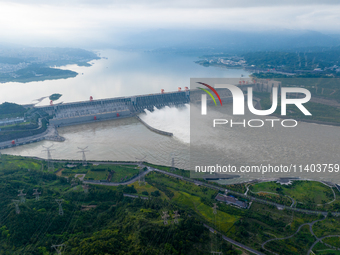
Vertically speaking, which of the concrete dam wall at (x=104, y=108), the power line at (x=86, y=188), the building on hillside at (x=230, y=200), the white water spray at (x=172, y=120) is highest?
the concrete dam wall at (x=104, y=108)

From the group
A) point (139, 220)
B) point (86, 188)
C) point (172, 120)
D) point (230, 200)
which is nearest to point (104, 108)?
point (172, 120)

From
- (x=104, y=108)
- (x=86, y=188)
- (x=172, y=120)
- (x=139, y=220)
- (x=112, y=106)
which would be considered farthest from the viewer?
(x=112, y=106)

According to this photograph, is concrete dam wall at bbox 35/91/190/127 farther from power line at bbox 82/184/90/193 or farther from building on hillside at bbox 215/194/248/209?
building on hillside at bbox 215/194/248/209

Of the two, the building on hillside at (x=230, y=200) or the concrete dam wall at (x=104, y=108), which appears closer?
the building on hillside at (x=230, y=200)

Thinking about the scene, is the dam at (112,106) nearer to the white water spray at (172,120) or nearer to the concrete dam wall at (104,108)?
the concrete dam wall at (104,108)

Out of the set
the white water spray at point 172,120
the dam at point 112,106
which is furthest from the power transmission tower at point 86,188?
the dam at point 112,106

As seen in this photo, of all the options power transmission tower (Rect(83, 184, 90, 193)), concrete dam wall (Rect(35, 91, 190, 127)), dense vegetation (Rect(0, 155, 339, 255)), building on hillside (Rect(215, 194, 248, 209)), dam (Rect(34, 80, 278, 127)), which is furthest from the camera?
dam (Rect(34, 80, 278, 127))

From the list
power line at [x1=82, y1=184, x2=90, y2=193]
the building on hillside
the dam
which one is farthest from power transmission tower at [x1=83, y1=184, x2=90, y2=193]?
the dam

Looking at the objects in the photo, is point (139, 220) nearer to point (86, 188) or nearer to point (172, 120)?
point (86, 188)

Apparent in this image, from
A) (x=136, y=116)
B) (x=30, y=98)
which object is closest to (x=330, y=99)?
(x=136, y=116)

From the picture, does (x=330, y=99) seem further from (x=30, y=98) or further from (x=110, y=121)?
(x=30, y=98)

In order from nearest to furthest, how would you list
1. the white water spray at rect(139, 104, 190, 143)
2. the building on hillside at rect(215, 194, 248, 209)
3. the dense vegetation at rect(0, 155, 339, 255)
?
1. the dense vegetation at rect(0, 155, 339, 255)
2. the building on hillside at rect(215, 194, 248, 209)
3. the white water spray at rect(139, 104, 190, 143)

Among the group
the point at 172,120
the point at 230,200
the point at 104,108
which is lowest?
the point at 230,200
